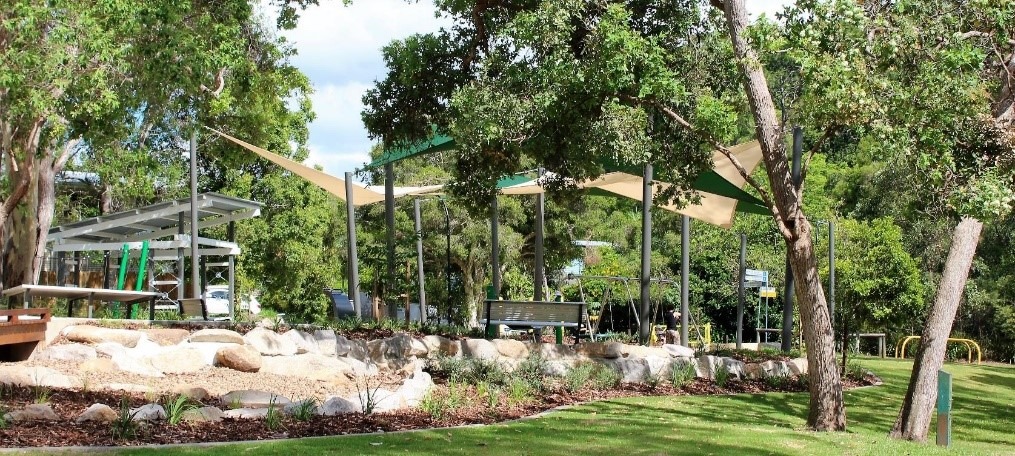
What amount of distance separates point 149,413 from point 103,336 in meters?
3.53

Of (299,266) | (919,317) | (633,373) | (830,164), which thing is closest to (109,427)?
(633,373)

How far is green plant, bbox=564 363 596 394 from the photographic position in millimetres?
9195

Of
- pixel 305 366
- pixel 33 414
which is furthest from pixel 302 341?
pixel 33 414

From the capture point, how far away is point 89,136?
1223 cm

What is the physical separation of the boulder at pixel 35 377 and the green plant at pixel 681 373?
549cm

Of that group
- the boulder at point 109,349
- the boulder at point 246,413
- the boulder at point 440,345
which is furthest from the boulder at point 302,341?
the boulder at point 246,413

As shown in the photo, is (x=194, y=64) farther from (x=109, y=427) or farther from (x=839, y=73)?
(x=839, y=73)

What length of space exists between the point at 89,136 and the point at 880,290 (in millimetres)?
15056

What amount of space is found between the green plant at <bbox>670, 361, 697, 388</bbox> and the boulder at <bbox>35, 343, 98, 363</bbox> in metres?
5.42

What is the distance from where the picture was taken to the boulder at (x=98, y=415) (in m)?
5.71

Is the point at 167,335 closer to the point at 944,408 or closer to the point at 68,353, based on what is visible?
the point at 68,353

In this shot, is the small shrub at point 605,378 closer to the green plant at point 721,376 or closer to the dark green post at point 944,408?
the green plant at point 721,376

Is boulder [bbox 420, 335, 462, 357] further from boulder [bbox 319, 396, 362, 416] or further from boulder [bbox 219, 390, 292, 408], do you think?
boulder [bbox 319, 396, 362, 416]

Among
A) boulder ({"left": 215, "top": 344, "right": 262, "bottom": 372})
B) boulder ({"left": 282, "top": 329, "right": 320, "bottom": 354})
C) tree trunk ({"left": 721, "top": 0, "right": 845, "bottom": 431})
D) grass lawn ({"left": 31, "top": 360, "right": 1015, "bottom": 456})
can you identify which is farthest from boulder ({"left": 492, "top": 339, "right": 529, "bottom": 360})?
tree trunk ({"left": 721, "top": 0, "right": 845, "bottom": 431})
